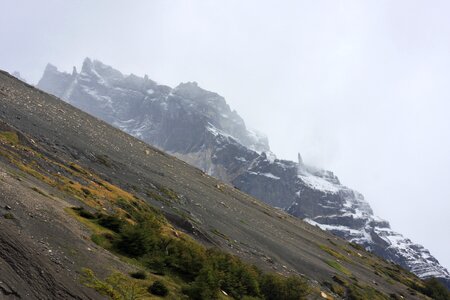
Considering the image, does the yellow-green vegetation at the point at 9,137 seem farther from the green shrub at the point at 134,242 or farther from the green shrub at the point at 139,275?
the green shrub at the point at 139,275

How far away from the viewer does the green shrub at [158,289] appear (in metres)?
28.1

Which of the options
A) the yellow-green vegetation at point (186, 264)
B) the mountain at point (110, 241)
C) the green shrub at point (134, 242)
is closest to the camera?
the mountain at point (110, 241)

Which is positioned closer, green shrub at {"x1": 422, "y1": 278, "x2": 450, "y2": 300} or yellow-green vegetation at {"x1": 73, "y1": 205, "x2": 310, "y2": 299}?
yellow-green vegetation at {"x1": 73, "y1": 205, "x2": 310, "y2": 299}

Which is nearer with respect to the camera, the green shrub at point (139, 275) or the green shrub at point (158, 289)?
the green shrub at point (158, 289)

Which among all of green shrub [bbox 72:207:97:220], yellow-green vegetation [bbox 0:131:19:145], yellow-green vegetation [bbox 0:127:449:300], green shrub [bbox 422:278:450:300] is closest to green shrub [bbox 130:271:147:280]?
yellow-green vegetation [bbox 0:127:449:300]

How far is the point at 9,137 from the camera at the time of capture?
188ft

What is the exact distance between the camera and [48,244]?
87.9ft

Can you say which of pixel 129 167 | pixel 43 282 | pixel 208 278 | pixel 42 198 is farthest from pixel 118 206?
pixel 129 167

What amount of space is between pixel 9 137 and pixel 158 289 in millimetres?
39765

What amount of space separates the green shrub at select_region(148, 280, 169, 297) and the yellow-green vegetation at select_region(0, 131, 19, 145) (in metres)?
35.2

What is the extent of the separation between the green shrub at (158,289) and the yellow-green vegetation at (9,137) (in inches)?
1386

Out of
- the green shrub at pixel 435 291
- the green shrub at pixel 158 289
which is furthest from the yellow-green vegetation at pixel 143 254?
the green shrub at pixel 435 291

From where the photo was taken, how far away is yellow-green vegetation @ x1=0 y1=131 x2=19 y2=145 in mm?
54675

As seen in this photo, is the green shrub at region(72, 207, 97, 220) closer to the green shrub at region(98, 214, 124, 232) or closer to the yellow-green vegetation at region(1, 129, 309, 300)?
the yellow-green vegetation at region(1, 129, 309, 300)
